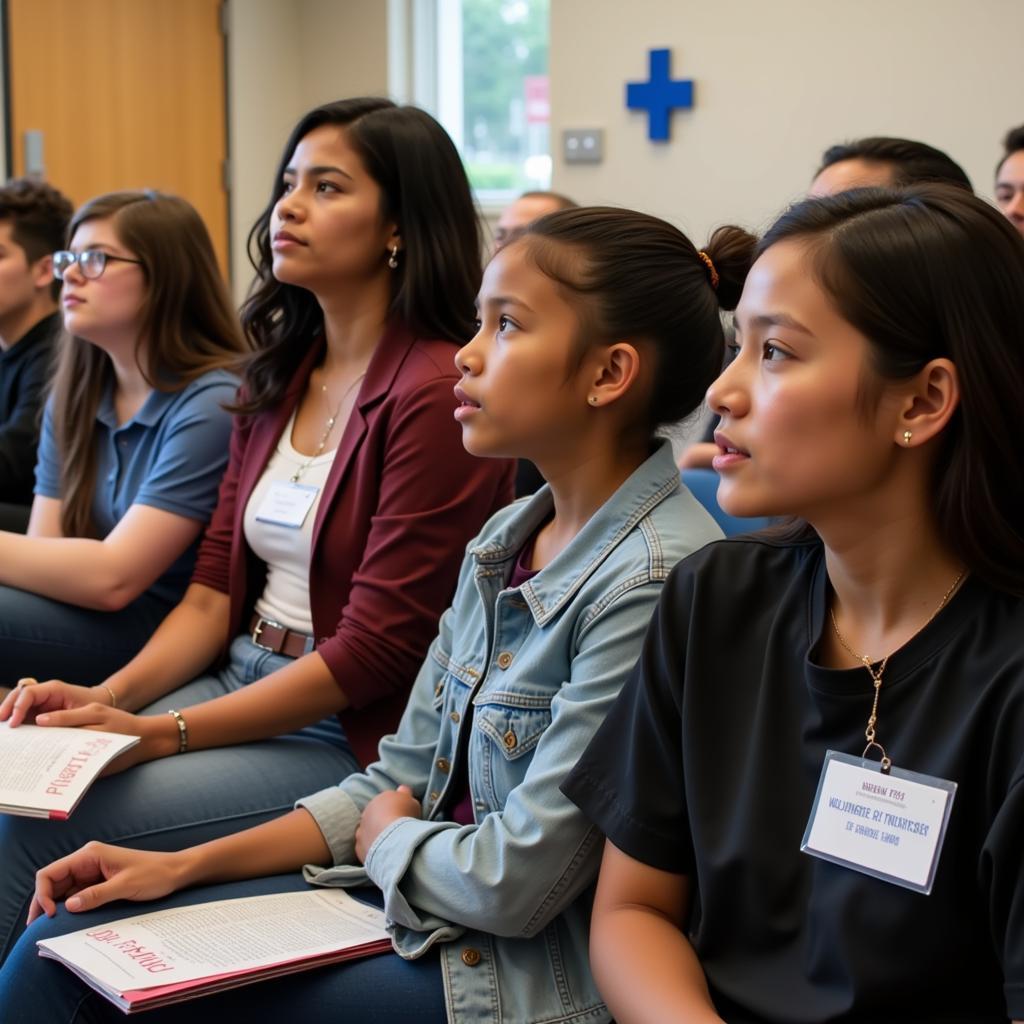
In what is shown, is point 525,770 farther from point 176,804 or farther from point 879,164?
point 879,164

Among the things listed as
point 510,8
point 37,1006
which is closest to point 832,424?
point 37,1006

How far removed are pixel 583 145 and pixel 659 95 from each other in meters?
0.35

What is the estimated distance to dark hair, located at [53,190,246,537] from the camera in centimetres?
243

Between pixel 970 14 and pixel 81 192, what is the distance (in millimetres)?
3405

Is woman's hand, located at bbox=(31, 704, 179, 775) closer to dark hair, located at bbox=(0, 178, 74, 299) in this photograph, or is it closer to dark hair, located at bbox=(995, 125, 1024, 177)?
dark hair, located at bbox=(0, 178, 74, 299)

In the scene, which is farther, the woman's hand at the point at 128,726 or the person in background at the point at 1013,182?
the person in background at the point at 1013,182

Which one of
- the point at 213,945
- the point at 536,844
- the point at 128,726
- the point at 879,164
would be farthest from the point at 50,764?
the point at 879,164

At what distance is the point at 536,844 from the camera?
1262mm

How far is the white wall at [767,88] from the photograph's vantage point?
14.1 feet

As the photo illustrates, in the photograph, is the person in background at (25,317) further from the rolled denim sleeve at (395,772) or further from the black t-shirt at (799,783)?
the black t-shirt at (799,783)

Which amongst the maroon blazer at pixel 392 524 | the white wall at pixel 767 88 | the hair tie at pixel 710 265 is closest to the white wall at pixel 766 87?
the white wall at pixel 767 88

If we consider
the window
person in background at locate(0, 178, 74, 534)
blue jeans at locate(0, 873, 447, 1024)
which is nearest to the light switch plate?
the window

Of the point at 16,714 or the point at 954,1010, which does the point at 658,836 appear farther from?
the point at 16,714

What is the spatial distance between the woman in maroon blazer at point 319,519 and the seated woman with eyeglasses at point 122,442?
14 cm
